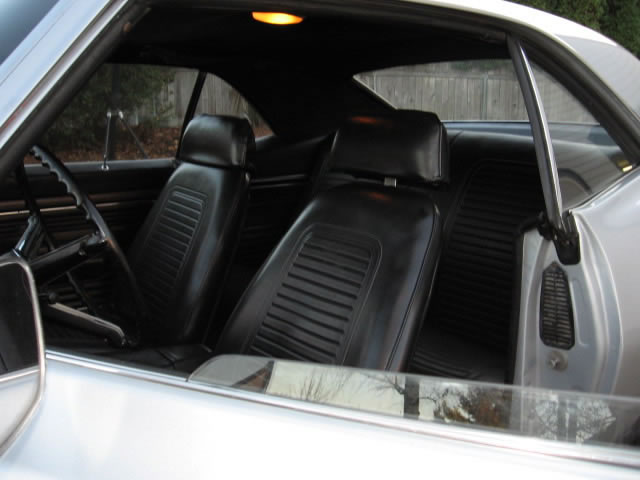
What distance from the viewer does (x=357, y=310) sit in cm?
175

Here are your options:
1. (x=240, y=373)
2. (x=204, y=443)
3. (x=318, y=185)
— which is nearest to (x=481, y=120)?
(x=318, y=185)

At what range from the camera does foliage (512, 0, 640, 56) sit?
6.75 metres

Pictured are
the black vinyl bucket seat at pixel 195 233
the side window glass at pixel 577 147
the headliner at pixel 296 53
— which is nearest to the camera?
the side window glass at pixel 577 147

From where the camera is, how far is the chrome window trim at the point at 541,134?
1.48 m

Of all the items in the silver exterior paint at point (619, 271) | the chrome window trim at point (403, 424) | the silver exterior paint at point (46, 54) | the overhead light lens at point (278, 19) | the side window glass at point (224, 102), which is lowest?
the chrome window trim at point (403, 424)

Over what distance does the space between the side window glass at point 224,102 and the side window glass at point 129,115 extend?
79 mm

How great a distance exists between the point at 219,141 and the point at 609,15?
6.30 meters

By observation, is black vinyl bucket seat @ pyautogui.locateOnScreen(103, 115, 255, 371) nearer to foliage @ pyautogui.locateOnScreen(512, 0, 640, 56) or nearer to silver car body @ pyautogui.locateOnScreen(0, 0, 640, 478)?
silver car body @ pyautogui.locateOnScreen(0, 0, 640, 478)

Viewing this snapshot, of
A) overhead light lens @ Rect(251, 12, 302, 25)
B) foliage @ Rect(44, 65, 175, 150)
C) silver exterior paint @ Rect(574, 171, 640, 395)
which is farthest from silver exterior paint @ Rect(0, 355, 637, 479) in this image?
foliage @ Rect(44, 65, 175, 150)

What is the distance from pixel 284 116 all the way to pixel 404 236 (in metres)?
1.84

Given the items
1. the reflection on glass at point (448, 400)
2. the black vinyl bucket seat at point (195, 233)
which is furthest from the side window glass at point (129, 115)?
the reflection on glass at point (448, 400)

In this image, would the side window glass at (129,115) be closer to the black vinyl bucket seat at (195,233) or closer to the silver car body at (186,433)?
the black vinyl bucket seat at (195,233)

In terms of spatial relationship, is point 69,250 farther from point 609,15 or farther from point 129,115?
point 609,15

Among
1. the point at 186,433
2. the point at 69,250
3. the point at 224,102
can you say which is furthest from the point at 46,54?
the point at 224,102
